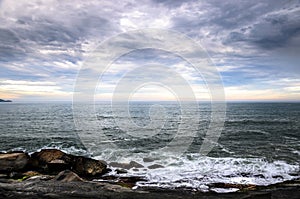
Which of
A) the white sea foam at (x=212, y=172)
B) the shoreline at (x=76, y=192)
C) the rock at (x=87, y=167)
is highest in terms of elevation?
the shoreline at (x=76, y=192)

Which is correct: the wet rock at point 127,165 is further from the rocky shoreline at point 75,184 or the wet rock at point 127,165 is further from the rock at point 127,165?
the rocky shoreline at point 75,184

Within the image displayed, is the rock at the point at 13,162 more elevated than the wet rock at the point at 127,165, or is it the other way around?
the rock at the point at 13,162

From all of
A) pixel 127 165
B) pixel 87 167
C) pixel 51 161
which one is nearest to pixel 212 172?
pixel 127 165

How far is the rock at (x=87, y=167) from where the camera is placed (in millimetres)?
16875

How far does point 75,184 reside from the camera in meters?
10.5

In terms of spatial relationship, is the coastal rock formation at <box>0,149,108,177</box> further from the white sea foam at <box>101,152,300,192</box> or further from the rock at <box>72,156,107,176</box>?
the white sea foam at <box>101,152,300,192</box>

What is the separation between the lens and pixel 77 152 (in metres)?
26.2

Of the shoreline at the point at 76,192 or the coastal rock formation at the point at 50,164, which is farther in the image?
the coastal rock formation at the point at 50,164

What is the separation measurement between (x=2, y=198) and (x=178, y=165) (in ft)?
46.4

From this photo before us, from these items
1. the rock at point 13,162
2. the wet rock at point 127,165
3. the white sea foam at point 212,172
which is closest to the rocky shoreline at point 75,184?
the rock at point 13,162

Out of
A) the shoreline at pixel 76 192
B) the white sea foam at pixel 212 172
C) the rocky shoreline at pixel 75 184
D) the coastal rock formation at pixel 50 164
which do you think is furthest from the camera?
the coastal rock formation at pixel 50 164

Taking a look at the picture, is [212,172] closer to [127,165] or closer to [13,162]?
[127,165]

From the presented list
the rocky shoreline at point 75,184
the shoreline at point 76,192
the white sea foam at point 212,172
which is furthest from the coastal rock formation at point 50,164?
the shoreline at point 76,192

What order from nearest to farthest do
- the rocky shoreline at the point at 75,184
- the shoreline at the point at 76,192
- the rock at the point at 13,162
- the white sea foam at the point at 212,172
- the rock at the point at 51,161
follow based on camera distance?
1. the shoreline at the point at 76,192
2. the rocky shoreline at the point at 75,184
3. the white sea foam at the point at 212,172
4. the rock at the point at 13,162
5. the rock at the point at 51,161
